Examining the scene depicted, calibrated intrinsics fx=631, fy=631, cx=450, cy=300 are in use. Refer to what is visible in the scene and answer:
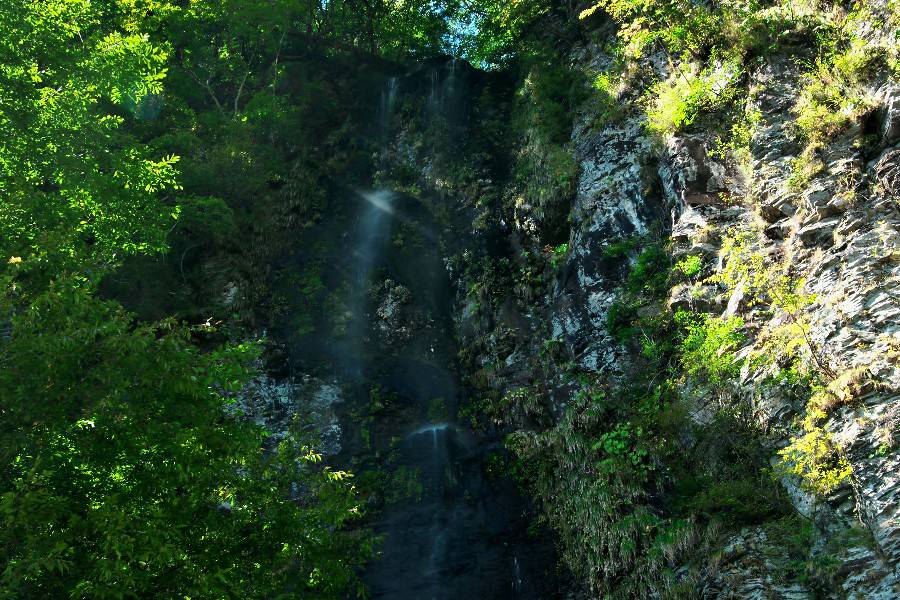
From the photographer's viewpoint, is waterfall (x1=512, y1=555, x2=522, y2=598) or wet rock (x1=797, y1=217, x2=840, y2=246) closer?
wet rock (x1=797, y1=217, x2=840, y2=246)

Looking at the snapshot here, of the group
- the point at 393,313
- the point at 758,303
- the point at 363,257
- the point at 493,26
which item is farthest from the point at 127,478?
the point at 493,26

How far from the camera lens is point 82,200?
34.8ft

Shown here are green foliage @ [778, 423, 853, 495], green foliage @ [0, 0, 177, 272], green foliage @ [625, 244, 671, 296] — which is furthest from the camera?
green foliage @ [625, 244, 671, 296]

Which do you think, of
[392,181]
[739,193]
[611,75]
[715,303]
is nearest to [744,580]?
[715,303]

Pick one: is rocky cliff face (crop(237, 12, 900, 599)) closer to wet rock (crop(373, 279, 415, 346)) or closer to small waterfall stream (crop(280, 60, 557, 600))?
wet rock (crop(373, 279, 415, 346))

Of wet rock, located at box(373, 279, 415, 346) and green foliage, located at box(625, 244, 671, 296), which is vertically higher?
wet rock, located at box(373, 279, 415, 346)

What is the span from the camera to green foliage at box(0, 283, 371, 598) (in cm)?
516

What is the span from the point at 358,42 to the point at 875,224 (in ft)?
82.8

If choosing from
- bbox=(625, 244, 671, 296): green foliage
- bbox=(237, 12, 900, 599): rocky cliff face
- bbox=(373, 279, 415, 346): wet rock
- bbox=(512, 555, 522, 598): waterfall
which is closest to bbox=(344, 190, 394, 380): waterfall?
bbox=(373, 279, 415, 346): wet rock

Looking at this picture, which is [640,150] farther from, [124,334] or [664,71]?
[124,334]

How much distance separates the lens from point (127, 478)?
20.3 ft

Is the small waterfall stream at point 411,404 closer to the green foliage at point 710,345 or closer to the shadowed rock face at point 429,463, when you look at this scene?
the shadowed rock face at point 429,463

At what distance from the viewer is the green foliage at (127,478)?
516cm

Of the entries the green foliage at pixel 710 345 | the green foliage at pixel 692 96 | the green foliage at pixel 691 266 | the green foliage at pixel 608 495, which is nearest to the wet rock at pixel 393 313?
the green foliage at pixel 608 495
